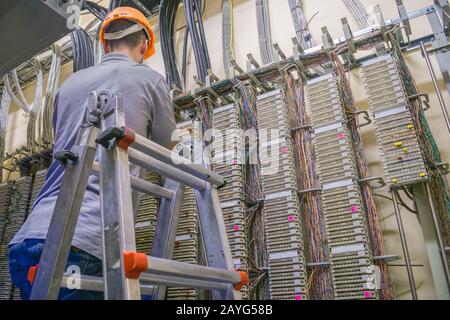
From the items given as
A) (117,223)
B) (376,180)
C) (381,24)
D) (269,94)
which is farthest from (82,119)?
(381,24)

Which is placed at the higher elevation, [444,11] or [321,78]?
[444,11]

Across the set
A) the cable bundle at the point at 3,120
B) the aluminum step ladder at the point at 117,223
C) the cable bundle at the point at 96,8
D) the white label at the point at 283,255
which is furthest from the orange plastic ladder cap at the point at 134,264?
the cable bundle at the point at 3,120

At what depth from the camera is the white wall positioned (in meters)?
1.89

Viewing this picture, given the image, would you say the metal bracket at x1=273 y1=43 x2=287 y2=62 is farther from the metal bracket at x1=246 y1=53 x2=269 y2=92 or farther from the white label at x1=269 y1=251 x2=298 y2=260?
the white label at x1=269 y1=251 x2=298 y2=260

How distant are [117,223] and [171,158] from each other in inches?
13.0

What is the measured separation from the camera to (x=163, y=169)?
46.4 inches

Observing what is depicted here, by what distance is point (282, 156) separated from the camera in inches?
81.4

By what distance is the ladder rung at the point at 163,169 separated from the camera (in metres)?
1.10

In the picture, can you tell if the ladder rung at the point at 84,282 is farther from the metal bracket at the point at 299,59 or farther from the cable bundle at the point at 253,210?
the metal bracket at the point at 299,59

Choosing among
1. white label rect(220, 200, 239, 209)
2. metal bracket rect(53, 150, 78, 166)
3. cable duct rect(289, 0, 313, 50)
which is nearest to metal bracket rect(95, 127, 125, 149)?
metal bracket rect(53, 150, 78, 166)

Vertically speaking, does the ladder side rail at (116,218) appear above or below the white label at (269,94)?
below

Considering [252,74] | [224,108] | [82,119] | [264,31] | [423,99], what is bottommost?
[82,119]

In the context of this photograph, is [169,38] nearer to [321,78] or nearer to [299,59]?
[299,59]

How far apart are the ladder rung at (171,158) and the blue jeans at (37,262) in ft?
1.12
